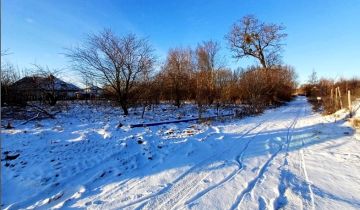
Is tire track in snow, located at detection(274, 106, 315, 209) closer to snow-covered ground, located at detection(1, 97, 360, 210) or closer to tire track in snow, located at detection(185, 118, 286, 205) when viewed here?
snow-covered ground, located at detection(1, 97, 360, 210)

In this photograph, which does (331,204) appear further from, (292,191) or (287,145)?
(287,145)

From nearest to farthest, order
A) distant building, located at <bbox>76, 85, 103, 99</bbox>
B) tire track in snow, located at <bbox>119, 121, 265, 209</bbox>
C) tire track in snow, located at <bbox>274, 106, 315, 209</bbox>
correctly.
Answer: tire track in snow, located at <bbox>274, 106, 315, 209</bbox> → tire track in snow, located at <bbox>119, 121, 265, 209</bbox> → distant building, located at <bbox>76, 85, 103, 99</bbox>

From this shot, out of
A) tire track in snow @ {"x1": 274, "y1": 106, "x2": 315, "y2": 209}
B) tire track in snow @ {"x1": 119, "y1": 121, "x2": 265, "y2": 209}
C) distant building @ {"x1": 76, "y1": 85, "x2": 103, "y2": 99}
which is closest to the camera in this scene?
tire track in snow @ {"x1": 274, "y1": 106, "x2": 315, "y2": 209}

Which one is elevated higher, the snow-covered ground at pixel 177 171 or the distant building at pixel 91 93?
the distant building at pixel 91 93

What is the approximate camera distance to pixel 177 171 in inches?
215

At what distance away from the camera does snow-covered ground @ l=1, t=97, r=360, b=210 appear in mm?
4043

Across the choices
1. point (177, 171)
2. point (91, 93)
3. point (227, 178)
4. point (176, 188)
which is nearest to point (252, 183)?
point (227, 178)

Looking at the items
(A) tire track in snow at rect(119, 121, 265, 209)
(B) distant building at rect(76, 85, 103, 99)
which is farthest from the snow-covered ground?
(B) distant building at rect(76, 85, 103, 99)

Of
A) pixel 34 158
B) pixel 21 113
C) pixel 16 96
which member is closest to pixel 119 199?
pixel 34 158

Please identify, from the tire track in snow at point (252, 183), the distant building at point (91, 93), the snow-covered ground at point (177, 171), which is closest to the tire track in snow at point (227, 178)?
the snow-covered ground at point (177, 171)

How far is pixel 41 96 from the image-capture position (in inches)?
772

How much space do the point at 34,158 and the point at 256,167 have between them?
5.07 metres

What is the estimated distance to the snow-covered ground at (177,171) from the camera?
4.04 metres

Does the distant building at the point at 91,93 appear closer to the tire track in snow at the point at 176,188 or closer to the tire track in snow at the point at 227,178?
the tire track in snow at the point at 227,178
